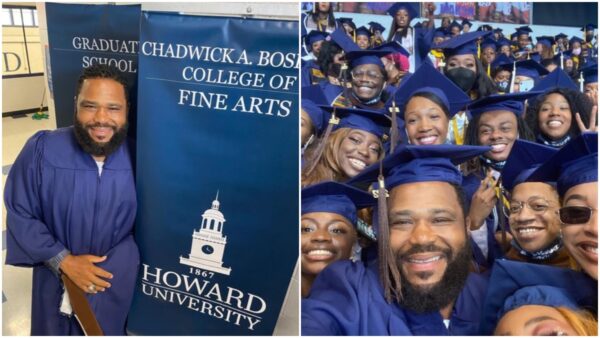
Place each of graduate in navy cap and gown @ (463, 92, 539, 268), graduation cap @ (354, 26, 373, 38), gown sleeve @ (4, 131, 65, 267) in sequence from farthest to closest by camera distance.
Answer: gown sleeve @ (4, 131, 65, 267)
graduation cap @ (354, 26, 373, 38)
graduate in navy cap and gown @ (463, 92, 539, 268)

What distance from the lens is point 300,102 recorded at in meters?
1.40

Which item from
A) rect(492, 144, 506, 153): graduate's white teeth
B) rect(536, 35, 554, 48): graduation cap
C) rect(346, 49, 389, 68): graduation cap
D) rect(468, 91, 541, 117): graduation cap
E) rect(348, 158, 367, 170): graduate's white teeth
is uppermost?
rect(536, 35, 554, 48): graduation cap

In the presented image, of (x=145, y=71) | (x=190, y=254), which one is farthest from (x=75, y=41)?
(x=190, y=254)

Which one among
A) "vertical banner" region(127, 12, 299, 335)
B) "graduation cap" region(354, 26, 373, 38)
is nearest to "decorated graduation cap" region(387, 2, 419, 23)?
"graduation cap" region(354, 26, 373, 38)

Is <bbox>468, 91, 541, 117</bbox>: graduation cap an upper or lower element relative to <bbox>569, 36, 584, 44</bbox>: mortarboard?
lower

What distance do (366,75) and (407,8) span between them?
259mm

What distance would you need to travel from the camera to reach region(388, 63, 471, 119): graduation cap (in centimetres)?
136

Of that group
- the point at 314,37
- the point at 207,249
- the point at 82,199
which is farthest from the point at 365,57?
the point at 82,199

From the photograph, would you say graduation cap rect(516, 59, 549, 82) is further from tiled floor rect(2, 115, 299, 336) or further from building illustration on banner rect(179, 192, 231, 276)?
building illustration on banner rect(179, 192, 231, 276)

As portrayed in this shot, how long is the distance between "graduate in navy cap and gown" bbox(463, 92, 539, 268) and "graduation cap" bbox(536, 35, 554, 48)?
360 mm

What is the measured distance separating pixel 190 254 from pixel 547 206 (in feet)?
3.99

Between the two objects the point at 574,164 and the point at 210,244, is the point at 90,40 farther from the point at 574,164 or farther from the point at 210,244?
the point at 574,164

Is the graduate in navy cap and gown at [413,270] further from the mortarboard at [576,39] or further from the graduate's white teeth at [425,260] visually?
the mortarboard at [576,39]

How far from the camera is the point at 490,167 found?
1.33 meters
